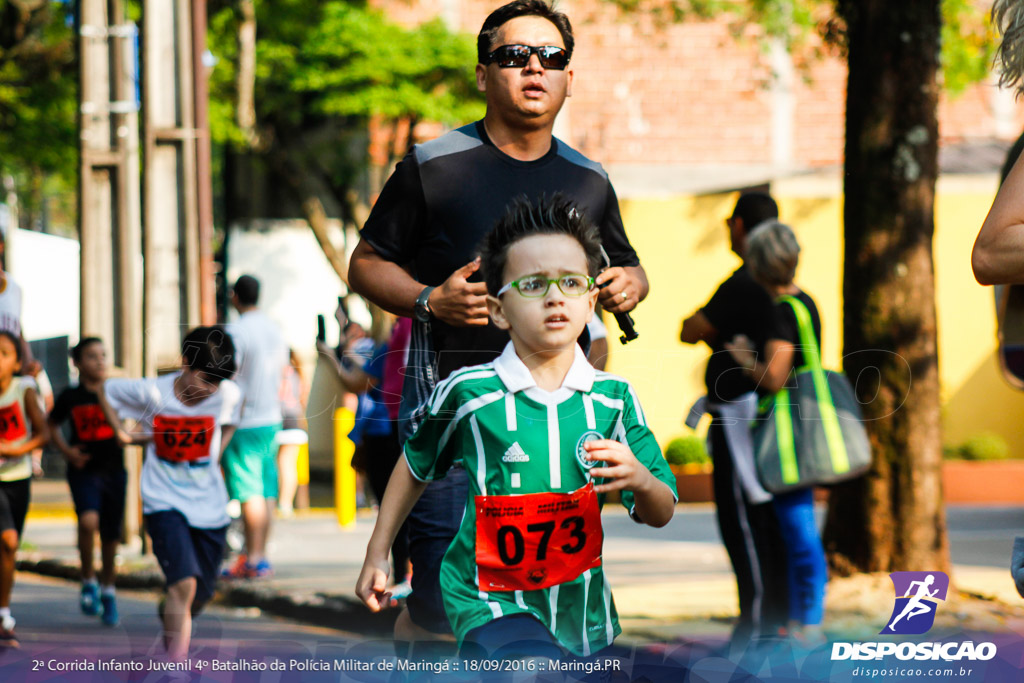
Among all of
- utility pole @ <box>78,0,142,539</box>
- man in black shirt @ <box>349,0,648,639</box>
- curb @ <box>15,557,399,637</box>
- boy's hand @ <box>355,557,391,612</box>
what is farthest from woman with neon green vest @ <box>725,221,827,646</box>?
utility pole @ <box>78,0,142,539</box>

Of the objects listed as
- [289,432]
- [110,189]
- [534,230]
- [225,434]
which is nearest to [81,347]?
[225,434]

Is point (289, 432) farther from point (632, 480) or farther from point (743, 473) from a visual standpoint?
point (632, 480)

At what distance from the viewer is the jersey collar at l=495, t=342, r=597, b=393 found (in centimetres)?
292

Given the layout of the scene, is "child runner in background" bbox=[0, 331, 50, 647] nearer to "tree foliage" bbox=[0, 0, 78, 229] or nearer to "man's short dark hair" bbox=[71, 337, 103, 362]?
"man's short dark hair" bbox=[71, 337, 103, 362]

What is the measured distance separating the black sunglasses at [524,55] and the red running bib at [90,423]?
4881 millimetres

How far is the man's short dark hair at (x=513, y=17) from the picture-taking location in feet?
11.5

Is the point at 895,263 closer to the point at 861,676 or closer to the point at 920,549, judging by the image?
the point at 920,549

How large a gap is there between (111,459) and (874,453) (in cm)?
437

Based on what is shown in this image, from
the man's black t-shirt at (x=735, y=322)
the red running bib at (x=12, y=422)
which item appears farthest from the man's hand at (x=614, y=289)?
the red running bib at (x=12, y=422)

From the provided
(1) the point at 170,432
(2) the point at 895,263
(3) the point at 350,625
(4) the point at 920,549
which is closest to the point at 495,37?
(1) the point at 170,432

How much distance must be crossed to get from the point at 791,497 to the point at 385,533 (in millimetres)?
2786

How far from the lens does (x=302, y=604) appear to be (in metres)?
7.79

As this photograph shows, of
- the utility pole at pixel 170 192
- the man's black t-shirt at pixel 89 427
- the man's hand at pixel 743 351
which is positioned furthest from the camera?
the utility pole at pixel 170 192

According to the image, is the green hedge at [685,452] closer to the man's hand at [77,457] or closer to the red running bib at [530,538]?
the man's hand at [77,457]
